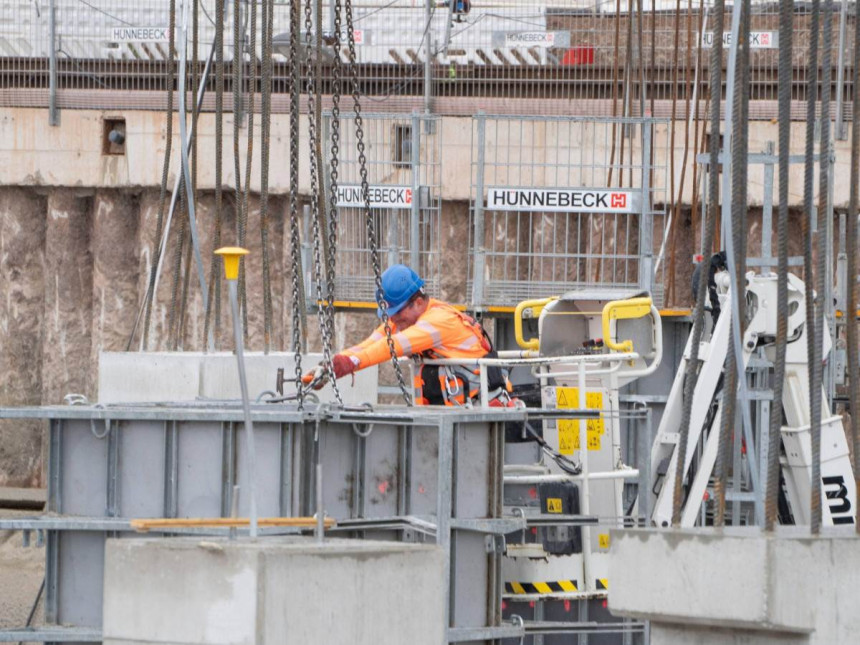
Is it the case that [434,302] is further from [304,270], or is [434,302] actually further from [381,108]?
[381,108]

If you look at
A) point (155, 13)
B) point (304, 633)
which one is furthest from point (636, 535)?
point (155, 13)

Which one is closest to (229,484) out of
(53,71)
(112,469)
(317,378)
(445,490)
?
(112,469)

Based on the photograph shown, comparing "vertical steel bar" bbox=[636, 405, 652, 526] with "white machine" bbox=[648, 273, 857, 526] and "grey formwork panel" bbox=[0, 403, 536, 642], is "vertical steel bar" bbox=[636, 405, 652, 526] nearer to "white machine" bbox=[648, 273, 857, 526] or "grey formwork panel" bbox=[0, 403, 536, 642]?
"white machine" bbox=[648, 273, 857, 526]

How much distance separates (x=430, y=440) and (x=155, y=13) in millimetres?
11368

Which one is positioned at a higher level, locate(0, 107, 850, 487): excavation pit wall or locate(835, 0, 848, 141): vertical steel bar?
locate(835, 0, 848, 141): vertical steel bar

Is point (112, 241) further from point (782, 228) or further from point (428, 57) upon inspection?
point (782, 228)

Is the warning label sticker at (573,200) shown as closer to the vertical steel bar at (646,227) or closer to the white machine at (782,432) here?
the vertical steel bar at (646,227)

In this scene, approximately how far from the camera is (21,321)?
16.8 m

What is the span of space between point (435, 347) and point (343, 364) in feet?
2.76

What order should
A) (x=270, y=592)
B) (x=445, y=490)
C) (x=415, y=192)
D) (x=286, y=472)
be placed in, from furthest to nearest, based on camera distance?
(x=415, y=192) < (x=286, y=472) < (x=445, y=490) < (x=270, y=592)

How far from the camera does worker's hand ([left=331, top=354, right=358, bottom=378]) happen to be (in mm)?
8891

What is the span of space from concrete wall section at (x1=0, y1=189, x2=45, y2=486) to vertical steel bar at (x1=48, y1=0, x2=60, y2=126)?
85 cm

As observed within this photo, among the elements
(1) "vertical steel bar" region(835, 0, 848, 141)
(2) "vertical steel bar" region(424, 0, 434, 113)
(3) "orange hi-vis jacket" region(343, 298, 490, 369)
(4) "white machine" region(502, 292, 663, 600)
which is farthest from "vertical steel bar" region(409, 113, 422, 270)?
(1) "vertical steel bar" region(835, 0, 848, 141)

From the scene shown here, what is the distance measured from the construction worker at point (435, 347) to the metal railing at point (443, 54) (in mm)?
7116
